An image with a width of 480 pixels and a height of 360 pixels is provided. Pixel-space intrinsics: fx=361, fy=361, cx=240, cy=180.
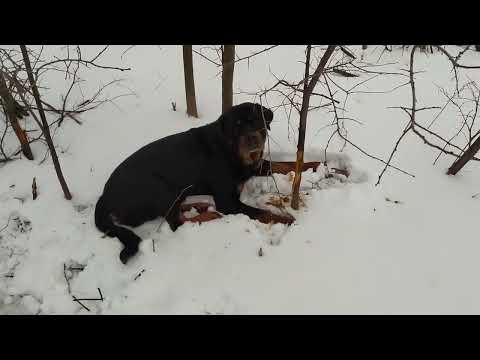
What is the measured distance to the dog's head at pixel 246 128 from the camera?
3.25m

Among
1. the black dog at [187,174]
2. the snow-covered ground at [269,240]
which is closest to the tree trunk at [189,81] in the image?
the snow-covered ground at [269,240]

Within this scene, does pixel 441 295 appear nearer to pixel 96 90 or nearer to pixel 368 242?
pixel 368 242

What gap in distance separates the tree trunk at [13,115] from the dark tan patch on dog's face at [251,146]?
87.6 inches

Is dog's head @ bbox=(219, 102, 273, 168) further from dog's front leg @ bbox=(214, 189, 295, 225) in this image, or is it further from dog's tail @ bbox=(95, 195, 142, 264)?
dog's tail @ bbox=(95, 195, 142, 264)

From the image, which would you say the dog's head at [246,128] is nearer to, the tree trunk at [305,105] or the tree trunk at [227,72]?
the tree trunk at [305,105]

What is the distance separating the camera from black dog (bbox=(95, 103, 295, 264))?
10.6 ft

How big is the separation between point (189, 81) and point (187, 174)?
4.75 ft

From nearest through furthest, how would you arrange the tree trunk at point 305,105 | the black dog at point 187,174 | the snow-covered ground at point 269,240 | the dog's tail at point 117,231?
1. the tree trunk at point 305,105
2. the snow-covered ground at point 269,240
3. the dog's tail at point 117,231
4. the black dog at point 187,174

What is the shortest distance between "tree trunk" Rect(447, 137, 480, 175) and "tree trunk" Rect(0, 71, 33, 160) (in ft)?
14.4

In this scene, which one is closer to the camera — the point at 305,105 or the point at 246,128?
the point at 305,105

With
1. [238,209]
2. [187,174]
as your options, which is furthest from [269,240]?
[187,174]

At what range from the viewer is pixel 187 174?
11.5ft

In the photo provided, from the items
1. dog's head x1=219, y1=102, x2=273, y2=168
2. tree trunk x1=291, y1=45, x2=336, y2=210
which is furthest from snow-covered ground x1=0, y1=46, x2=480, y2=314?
dog's head x1=219, y1=102, x2=273, y2=168

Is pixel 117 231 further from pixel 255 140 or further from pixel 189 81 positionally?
pixel 189 81
